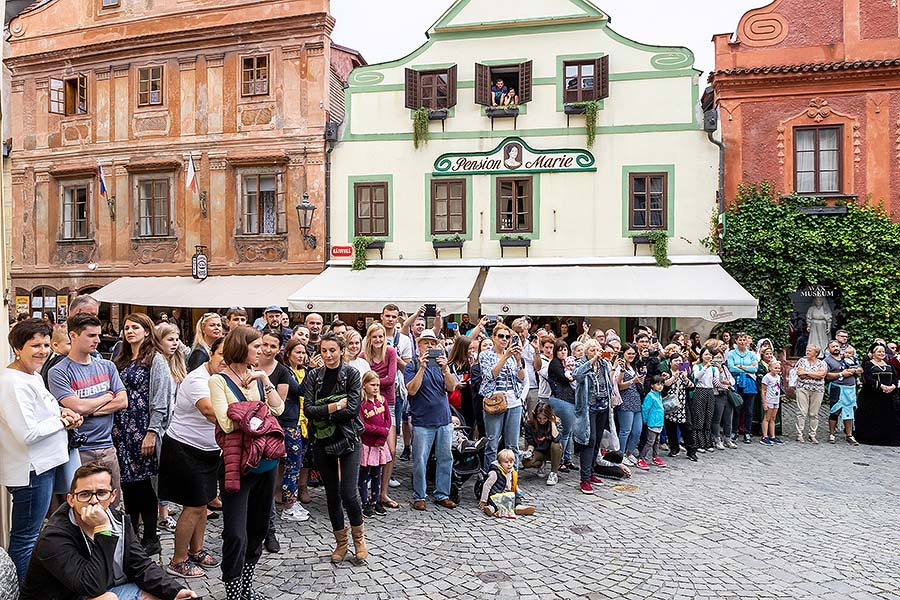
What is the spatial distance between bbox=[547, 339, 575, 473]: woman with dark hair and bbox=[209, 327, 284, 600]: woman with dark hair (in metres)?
4.19

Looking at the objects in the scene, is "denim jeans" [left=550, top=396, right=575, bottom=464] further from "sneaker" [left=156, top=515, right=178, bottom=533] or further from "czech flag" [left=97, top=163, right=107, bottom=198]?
"czech flag" [left=97, top=163, right=107, bottom=198]

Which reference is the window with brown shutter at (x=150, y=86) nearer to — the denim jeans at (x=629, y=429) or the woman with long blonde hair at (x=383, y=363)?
the woman with long blonde hair at (x=383, y=363)

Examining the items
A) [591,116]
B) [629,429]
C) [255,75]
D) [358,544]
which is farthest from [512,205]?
[358,544]

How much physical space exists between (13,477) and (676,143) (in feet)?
51.1

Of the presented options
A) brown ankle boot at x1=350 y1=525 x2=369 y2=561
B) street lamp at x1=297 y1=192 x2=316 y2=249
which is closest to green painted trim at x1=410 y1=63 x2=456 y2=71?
street lamp at x1=297 y1=192 x2=316 y2=249

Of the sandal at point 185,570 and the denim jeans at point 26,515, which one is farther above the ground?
the denim jeans at point 26,515

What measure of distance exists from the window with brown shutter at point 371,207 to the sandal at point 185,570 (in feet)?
42.9

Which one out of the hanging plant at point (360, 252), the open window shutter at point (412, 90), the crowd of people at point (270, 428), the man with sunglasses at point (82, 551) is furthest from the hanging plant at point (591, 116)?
the man with sunglasses at point (82, 551)

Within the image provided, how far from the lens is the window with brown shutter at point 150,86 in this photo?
1847 centimetres

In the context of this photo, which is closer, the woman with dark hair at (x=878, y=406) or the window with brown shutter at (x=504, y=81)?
the woman with dark hair at (x=878, y=406)

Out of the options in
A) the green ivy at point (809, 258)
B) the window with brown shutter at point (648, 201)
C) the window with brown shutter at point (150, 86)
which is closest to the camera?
the green ivy at point (809, 258)

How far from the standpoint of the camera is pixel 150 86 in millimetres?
18562

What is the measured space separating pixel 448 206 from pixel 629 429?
9.78 m

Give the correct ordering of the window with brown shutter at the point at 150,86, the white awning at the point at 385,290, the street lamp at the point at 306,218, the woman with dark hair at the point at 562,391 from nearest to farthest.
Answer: the woman with dark hair at the point at 562,391 < the white awning at the point at 385,290 < the street lamp at the point at 306,218 < the window with brown shutter at the point at 150,86
